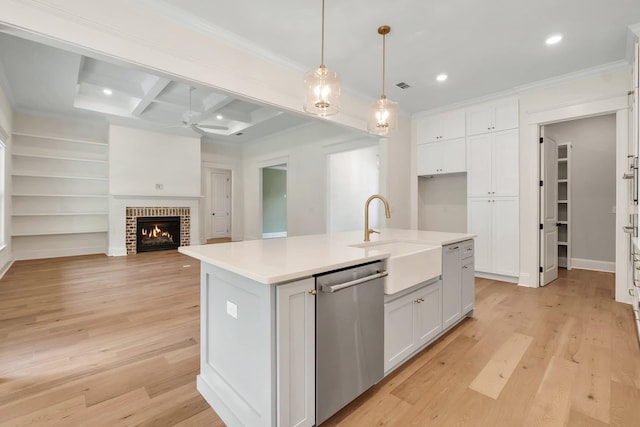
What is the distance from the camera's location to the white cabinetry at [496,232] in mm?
4238

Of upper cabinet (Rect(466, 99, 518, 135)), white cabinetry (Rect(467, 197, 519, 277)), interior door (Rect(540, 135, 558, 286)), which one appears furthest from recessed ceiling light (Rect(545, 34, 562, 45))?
white cabinetry (Rect(467, 197, 519, 277))

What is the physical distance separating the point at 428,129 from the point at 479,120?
84 centimetres

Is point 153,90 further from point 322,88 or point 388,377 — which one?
point 388,377

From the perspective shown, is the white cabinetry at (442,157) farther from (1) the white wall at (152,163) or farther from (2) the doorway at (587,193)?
(1) the white wall at (152,163)

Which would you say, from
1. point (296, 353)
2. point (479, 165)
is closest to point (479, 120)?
point (479, 165)

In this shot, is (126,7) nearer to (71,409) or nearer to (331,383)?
(71,409)

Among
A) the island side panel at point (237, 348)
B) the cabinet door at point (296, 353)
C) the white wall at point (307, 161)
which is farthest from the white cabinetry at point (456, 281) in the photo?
the white wall at point (307, 161)

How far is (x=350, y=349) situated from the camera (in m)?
1.56

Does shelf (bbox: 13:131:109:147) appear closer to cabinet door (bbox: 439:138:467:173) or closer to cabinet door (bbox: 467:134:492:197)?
cabinet door (bbox: 439:138:467:173)

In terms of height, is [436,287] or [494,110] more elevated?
[494,110]

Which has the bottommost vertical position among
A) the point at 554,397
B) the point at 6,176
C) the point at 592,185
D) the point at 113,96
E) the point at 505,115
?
the point at 554,397

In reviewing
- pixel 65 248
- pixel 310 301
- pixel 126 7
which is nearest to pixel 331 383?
pixel 310 301

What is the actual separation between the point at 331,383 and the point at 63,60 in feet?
15.6

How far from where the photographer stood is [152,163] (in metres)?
6.88
